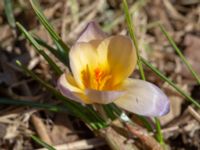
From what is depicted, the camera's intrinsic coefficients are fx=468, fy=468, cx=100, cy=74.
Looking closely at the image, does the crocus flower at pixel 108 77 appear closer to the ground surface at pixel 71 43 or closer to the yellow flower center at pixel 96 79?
the yellow flower center at pixel 96 79

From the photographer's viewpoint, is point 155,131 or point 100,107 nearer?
point 100,107

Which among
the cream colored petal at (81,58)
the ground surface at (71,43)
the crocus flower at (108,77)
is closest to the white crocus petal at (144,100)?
the crocus flower at (108,77)

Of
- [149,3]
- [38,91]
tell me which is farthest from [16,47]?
[149,3]

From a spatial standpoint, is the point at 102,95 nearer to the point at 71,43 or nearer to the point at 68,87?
the point at 68,87

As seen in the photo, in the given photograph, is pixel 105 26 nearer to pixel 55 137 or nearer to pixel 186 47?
pixel 186 47

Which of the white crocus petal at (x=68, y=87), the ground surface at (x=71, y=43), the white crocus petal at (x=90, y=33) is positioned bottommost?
the ground surface at (x=71, y=43)

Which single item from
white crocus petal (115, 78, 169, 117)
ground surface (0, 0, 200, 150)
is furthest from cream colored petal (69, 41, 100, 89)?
ground surface (0, 0, 200, 150)

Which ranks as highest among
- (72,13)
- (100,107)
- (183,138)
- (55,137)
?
(72,13)
